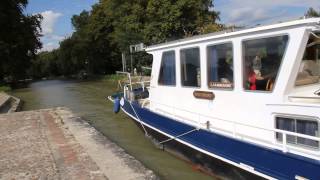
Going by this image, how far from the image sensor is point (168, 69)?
10.8m

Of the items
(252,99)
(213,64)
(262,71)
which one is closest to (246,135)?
(252,99)

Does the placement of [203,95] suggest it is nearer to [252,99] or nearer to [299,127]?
[252,99]

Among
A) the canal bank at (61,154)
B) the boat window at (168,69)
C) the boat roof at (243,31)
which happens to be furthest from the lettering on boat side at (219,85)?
the canal bank at (61,154)

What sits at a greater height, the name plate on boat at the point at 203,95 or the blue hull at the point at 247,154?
the name plate on boat at the point at 203,95

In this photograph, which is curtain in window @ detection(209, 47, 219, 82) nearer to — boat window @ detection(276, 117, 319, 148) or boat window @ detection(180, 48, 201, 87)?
boat window @ detection(180, 48, 201, 87)

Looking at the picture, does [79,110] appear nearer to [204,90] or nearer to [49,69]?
[204,90]

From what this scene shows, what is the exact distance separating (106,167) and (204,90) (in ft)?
7.95

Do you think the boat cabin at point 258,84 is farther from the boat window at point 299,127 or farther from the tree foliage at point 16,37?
the tree foliage at point 16,37

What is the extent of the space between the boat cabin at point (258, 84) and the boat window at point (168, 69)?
0.95 ft

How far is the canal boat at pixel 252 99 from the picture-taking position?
22.2 feet

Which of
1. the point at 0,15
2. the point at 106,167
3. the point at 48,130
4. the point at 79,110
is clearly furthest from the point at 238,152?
the point at 0,15

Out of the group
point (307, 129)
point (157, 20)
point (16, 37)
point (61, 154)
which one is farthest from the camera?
point (16, 37)

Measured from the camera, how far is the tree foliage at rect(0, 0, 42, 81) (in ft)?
147

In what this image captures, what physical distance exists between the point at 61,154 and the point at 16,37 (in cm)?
3906
